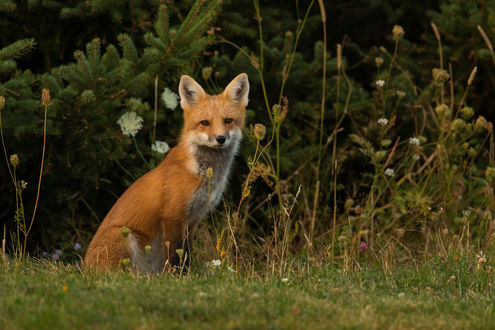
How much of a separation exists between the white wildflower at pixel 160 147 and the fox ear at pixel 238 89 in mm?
1039

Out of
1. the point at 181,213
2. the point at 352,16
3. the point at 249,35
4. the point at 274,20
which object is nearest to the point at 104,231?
the point at 181,213

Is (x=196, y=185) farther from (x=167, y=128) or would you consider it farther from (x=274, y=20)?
(x=274, y=20)

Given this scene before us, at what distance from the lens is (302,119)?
26.0ft

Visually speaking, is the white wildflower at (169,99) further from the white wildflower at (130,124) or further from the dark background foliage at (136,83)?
the white wildflower at (130,124)

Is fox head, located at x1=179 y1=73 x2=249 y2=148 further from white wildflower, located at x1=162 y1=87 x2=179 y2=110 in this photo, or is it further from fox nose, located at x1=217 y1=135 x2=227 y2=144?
white wildflower, located at x1=162 y1=87 x2=179 y2=110

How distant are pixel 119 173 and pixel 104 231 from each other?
1.92 metres

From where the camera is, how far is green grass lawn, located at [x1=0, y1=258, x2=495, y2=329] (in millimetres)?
3547

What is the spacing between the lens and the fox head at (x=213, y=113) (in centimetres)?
546

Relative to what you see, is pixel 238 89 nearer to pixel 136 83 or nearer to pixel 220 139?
pixel 220 139

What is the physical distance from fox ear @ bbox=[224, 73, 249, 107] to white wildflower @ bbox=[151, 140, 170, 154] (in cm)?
104

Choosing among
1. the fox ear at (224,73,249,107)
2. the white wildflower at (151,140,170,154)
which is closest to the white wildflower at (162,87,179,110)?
the white wildflower at (151,140,170,154)

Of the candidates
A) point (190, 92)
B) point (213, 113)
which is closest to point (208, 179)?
point (213, 113)

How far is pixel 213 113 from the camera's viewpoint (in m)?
5.56

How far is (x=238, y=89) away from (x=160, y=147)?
115 cm
